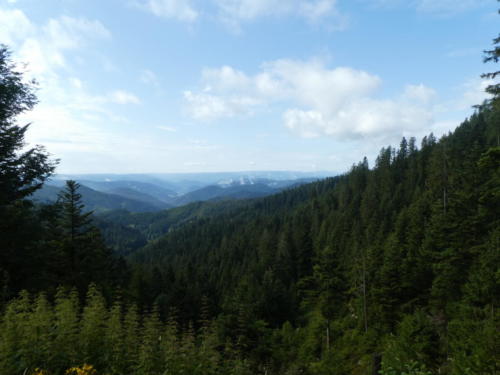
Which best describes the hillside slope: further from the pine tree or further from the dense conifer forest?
the pine tree

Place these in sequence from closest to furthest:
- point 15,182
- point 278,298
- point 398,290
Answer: point 15,182, point 398,290, point 278,298

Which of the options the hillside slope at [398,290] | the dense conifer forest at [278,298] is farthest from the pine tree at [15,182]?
the hillside slope at [398,290]

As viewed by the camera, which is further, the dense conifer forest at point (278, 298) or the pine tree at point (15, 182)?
the pine tree at point (15, 182)

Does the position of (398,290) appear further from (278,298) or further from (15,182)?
(15,182)

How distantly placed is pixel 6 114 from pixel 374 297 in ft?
102

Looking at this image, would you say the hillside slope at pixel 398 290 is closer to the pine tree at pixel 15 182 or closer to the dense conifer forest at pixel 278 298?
the dense conifer forest at pixel 278 298

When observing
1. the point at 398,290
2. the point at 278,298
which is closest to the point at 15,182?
the point at 398,290

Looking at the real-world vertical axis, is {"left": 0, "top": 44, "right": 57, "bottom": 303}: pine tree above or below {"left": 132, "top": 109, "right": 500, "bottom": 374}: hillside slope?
above

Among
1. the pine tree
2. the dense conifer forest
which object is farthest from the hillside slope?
the pine tree

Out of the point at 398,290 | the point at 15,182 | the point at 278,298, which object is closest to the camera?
the point at 15,182

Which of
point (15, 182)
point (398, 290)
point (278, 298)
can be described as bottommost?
point (278, 298)

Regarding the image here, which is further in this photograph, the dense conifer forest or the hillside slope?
the hillside slope

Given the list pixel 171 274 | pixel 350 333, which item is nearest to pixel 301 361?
pixel 350 333

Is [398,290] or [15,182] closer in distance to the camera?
[15,182]
